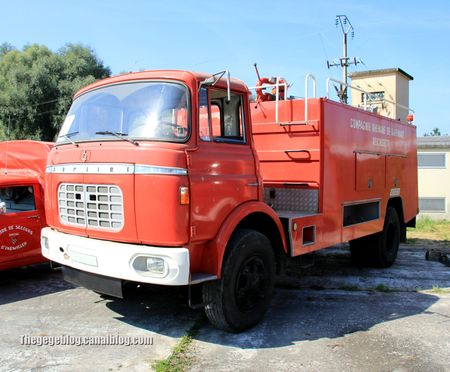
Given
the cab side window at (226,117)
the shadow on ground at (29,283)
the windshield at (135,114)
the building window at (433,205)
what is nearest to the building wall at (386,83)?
the building window at (433,205)

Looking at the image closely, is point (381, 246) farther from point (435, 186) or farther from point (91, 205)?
point (435, 186)

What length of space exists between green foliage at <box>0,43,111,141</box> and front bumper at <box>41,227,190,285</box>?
59.3ft

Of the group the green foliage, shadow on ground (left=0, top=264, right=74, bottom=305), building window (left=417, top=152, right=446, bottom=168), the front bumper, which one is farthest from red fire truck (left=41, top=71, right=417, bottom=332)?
the green foliage

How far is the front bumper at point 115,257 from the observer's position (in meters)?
3.93

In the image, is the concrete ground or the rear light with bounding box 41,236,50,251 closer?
the concrete ground

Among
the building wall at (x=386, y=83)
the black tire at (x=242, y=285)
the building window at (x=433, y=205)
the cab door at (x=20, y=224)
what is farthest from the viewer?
the building wall at (x=386, y=83)

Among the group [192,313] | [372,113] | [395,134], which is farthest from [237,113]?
[395,134]

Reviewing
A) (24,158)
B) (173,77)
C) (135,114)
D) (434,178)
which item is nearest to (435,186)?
(434,178)

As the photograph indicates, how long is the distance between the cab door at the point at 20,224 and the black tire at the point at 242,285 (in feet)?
10.9

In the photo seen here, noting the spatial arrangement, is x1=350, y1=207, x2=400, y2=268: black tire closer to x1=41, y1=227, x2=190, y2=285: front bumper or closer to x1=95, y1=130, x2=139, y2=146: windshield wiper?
x1=41, y1=227, x2=190, y2=285: front bumper

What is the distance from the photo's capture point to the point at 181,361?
4.11 metres

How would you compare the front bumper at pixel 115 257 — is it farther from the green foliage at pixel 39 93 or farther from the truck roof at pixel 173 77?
the green foliage at pixel 39 93

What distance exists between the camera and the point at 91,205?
4.42 meters

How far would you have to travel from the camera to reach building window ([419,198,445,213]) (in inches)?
703
